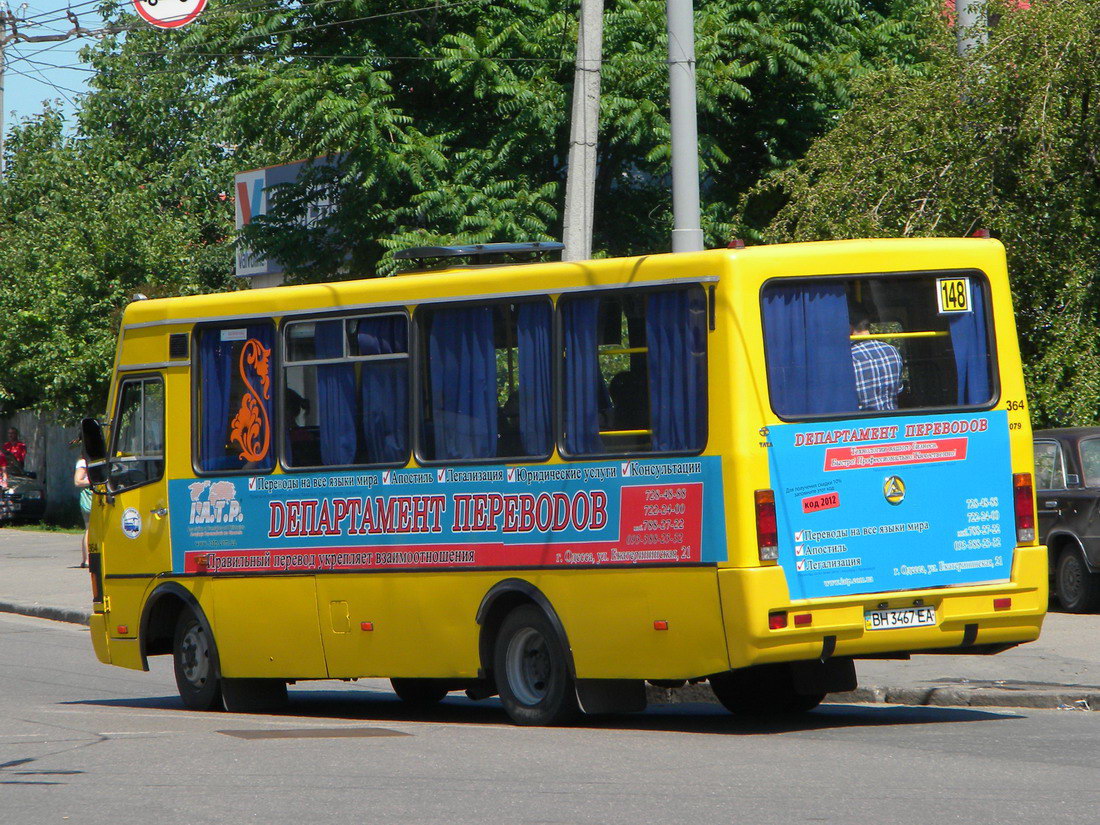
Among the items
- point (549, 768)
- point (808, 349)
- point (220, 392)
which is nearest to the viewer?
point (549, 768)

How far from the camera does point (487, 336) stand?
10.5 metres

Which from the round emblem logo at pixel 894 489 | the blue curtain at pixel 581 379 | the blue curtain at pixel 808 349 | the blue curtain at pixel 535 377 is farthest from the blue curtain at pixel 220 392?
the round emblem logo at pixel 894 489

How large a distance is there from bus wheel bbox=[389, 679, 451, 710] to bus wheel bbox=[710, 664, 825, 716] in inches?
95.0

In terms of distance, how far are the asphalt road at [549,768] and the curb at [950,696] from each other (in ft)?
0.59

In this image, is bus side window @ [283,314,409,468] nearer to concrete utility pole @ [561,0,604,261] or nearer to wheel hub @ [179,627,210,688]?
wheel hub @ [179,627,210,688]

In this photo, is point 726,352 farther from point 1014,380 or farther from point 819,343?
point 1014,380

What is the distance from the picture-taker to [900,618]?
950 centimetres

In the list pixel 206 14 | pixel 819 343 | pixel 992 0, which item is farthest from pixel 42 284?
pixel 819 343

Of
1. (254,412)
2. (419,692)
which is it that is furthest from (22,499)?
(254,412)

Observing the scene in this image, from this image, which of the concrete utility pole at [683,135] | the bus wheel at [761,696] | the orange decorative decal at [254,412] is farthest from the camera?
the concrete utility pole at [683,135]

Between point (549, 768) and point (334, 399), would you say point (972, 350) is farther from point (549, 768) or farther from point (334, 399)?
point (334, 399)

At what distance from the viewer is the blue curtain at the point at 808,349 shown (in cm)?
936

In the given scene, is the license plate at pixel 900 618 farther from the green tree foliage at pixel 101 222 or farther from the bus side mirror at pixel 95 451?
the green tree foliage at pixel 101 222

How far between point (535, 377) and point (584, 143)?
448cm
